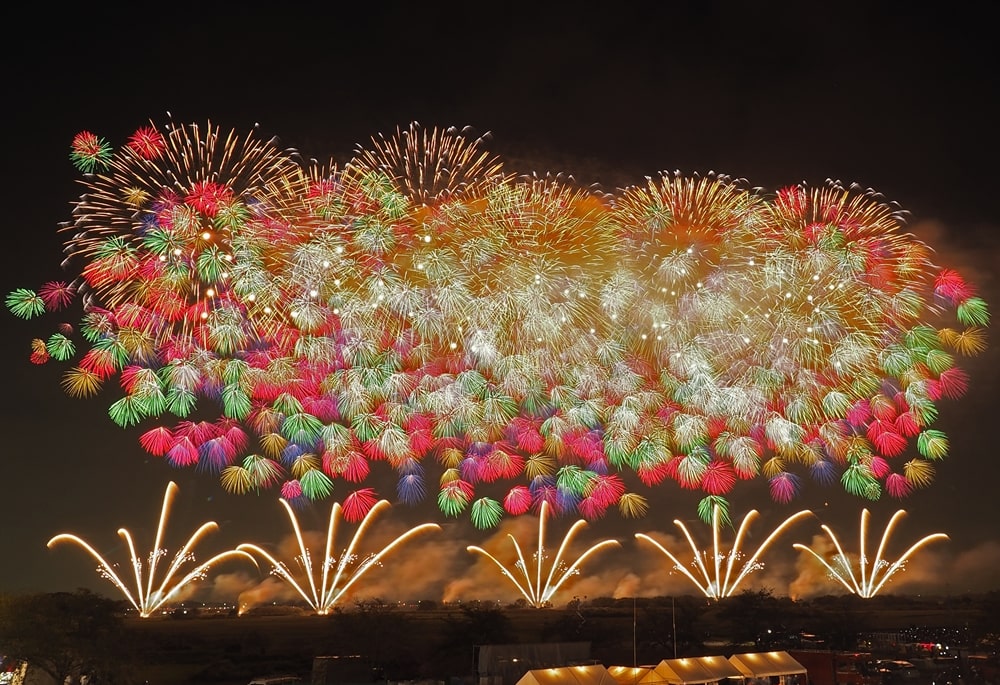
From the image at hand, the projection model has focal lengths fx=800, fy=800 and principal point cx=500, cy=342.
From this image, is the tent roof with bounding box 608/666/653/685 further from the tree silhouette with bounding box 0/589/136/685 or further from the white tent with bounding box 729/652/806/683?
the tree silhouette with bounding box 0/589/136/685

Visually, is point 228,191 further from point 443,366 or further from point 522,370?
point 522,370

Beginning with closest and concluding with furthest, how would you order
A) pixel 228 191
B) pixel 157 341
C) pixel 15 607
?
pixel 228 191 < pixel 157 341 < pixel 15 607

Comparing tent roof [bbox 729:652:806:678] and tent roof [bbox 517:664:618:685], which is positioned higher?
tent roof [bbox 517:664:618:685]

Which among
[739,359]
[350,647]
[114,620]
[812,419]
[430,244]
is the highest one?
[430,244]

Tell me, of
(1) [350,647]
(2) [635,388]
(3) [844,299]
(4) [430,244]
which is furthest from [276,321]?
(1) [350,647]

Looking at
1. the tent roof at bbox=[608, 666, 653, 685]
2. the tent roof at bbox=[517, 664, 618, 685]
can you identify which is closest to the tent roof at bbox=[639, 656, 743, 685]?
the tent roof at bbox=[608, 666, 653, 685]

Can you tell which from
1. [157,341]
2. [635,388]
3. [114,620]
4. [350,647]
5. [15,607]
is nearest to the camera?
[157,341]
